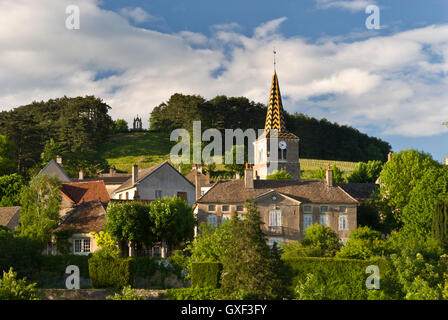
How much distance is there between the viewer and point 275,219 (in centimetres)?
5756

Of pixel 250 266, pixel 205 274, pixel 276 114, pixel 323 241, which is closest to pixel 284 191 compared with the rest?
pixel 323 241

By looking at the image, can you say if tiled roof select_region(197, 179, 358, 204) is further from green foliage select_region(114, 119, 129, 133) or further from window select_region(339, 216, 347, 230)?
green foliage select_region(114, 119, 129, 133)

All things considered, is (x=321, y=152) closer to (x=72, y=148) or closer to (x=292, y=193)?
(x=72, y=148)

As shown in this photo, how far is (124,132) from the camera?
134m

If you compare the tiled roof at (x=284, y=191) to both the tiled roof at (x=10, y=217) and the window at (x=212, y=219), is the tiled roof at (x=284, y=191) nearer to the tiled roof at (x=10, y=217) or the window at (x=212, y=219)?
the window at (x=212, y=219)

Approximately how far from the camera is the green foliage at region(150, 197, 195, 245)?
50.4 meters

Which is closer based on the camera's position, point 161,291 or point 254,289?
point 254,289

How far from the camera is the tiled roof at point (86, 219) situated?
169 feet

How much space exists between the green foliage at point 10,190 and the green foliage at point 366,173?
4594 cm

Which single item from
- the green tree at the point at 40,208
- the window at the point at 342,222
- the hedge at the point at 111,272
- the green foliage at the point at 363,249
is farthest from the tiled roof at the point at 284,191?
the hedge at the point at 111,272

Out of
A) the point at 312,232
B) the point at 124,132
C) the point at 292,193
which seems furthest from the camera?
the point at 124,132

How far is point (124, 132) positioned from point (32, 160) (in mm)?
35618
